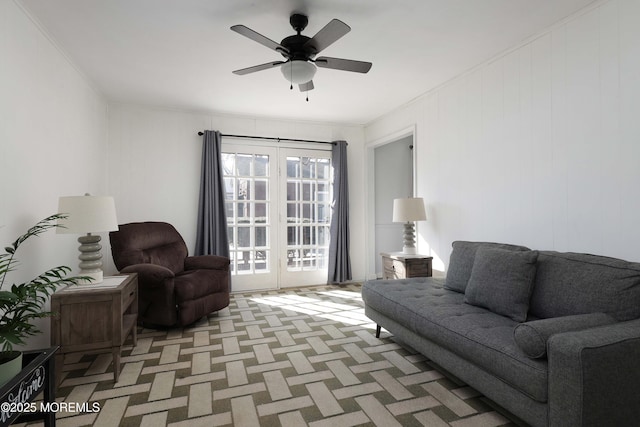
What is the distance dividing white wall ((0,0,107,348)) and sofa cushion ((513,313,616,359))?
3083mm

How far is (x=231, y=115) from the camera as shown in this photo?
5.02m

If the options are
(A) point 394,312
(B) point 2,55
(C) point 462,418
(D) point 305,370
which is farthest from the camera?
(A) point 394,312

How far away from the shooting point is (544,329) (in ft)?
5.35

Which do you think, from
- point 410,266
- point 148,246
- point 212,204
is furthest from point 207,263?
point 410,266

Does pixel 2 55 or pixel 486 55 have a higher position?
pixel 486 55

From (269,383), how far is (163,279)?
1547 mm

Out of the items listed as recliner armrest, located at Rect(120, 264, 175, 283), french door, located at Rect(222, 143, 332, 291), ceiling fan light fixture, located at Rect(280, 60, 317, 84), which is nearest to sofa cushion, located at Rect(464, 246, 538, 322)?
ceiling fan light fixture, located at Rect(280, 60, 317, 84)

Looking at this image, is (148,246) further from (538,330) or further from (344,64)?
(538,330)

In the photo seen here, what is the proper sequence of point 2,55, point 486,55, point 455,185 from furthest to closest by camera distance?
point 455,185
point 486,55
point 2,55

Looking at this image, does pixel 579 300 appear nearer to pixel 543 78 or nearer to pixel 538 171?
pixel 538 171

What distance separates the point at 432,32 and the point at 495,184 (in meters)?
1.47

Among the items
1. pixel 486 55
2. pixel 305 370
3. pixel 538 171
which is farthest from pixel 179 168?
pixel 538 171

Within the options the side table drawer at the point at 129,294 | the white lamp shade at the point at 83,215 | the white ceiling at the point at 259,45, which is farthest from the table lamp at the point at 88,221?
the white ceiling at the point at 259,45

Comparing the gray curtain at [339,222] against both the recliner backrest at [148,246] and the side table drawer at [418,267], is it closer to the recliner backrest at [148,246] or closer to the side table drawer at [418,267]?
the side table drawer at [418,267]
